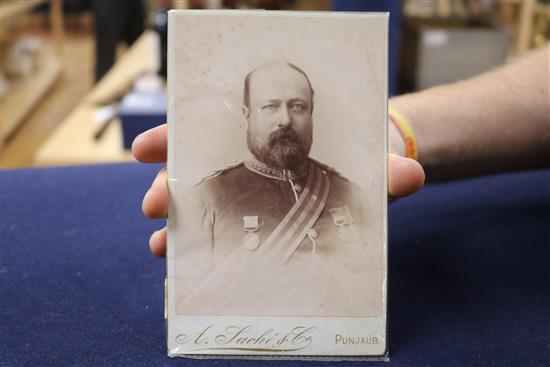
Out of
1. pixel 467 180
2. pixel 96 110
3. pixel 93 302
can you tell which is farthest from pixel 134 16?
pixel 93 302

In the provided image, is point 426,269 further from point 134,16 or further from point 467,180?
point 134,16

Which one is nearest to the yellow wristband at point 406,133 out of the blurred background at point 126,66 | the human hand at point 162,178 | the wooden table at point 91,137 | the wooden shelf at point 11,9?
the human hand at point 162,178

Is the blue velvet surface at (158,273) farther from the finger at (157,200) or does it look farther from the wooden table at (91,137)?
the wooden table at (91,137)

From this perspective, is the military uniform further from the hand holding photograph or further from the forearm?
the forearm

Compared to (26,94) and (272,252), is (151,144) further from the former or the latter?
(26,94)

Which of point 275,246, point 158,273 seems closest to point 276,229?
point 275,246

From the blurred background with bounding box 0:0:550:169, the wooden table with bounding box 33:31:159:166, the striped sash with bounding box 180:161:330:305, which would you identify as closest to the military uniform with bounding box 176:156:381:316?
the striped sash with bounding box 180:161:330:305
